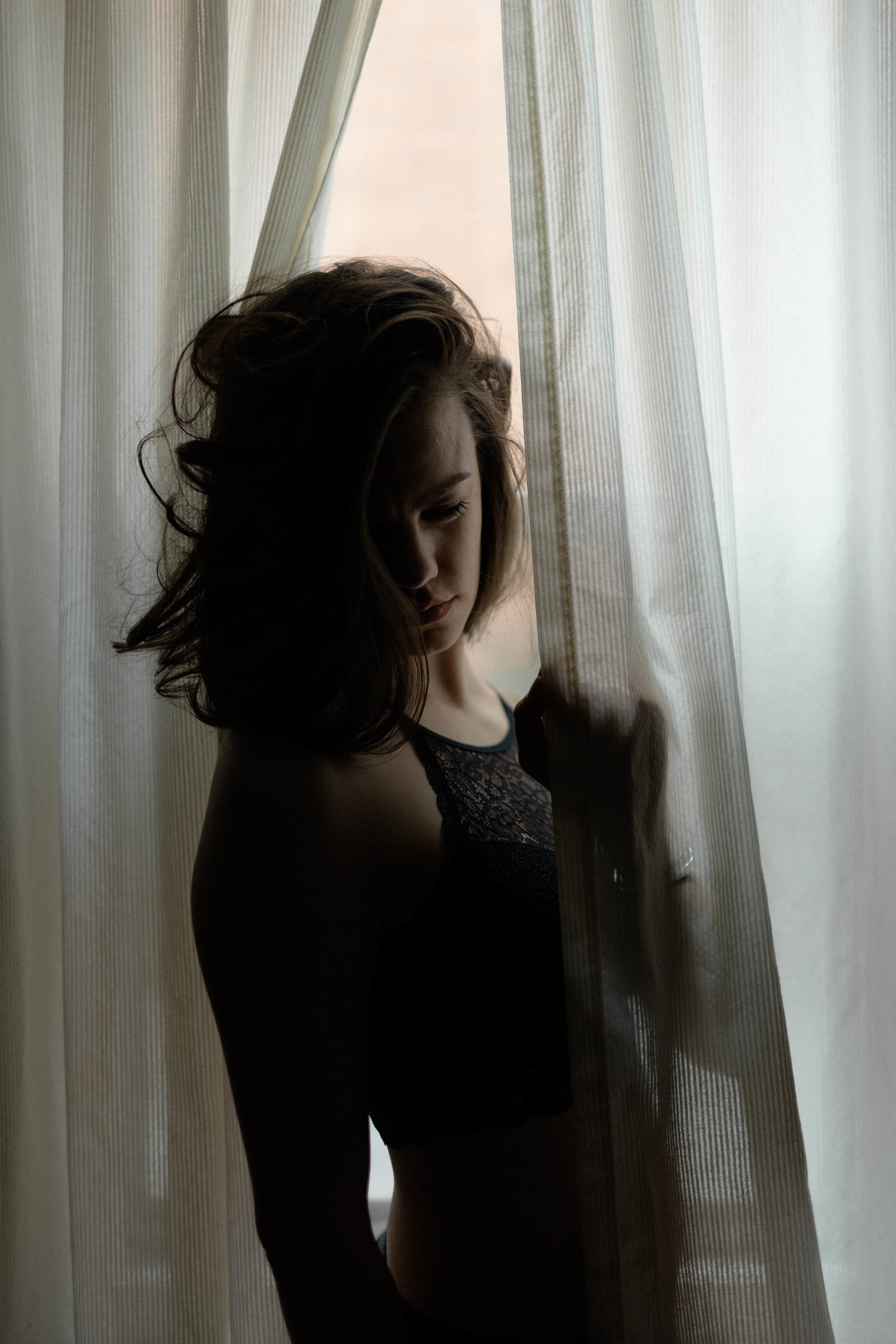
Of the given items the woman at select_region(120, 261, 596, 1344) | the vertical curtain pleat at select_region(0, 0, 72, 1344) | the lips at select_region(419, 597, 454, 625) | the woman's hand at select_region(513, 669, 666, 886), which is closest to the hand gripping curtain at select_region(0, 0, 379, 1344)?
the vertical curtain pleat at select_region(0, 0, 72, 1344)

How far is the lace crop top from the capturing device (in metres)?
0.62

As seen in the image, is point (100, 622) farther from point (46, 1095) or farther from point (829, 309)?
point (829, 309)

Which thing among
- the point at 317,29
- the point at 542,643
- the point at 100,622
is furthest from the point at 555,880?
the point at 317,29

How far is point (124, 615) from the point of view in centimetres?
76

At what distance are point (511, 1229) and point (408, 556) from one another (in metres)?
0.51

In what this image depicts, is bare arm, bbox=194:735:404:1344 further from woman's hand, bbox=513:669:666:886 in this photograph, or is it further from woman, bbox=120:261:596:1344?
woman's hand, bbox=513:669:666:886

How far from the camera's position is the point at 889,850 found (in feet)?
2.16

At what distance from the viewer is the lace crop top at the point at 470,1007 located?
619 millimetres

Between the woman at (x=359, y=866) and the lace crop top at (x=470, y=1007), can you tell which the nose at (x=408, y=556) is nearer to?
the woman at (x=359, y=866)

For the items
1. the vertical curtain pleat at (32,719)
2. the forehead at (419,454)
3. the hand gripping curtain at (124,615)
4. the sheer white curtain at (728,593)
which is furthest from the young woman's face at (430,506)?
the vertical curtain pleat at (32,719)

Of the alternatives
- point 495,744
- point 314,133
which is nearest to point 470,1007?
point 495,744

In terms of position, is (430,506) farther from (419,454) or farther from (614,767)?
(614,767)

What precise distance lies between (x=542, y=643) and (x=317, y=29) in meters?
0.53

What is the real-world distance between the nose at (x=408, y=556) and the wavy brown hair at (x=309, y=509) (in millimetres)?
15
